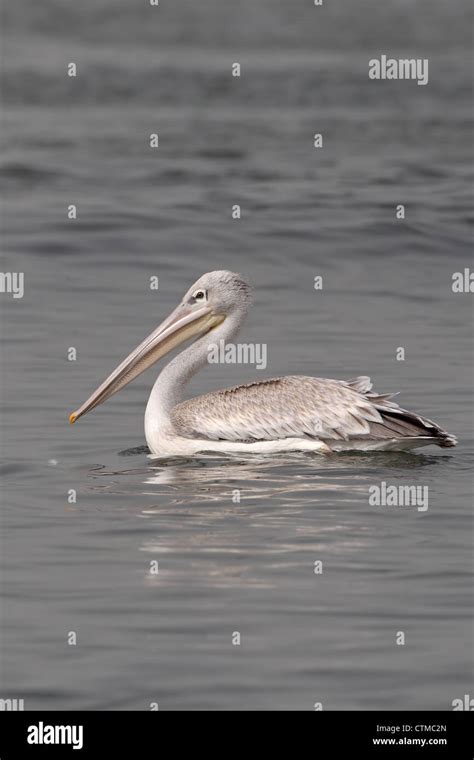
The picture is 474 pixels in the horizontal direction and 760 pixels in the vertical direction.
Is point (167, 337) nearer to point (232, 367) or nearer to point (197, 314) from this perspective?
point (197, 314)

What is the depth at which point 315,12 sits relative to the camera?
1431 inches

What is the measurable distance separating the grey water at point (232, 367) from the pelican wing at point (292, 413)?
0.69 feet

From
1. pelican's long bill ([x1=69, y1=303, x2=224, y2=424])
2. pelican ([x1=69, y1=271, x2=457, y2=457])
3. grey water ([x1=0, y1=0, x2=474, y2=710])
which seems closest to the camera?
grey water ([x1=0, y1=0, x2=474, y2=710])

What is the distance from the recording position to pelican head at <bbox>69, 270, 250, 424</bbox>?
10.0 meters

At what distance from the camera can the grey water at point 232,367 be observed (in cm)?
574

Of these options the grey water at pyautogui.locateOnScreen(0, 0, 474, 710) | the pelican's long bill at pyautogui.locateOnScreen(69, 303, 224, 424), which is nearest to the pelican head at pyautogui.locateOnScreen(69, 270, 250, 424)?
the pelican's long bill at pyautogui.locateOnScreen(69, 303, 224, 424)

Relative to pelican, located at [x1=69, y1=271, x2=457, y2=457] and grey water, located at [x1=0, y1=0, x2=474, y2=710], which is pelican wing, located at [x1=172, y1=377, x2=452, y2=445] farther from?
grey water, located at [x1=0, y1=0, x2=474, y2=710]

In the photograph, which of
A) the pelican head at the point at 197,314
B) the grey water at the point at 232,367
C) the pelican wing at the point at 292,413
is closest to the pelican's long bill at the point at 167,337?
the pelican head at the point at 197,314

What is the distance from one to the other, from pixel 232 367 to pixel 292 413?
109 inches

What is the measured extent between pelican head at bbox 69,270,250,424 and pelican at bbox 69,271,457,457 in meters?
0.05

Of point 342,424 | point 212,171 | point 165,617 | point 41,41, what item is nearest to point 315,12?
point 41,41

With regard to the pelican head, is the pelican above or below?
below

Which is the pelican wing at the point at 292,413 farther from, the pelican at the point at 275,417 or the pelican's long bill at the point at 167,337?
the pelican's long bill at the point at 167,337
